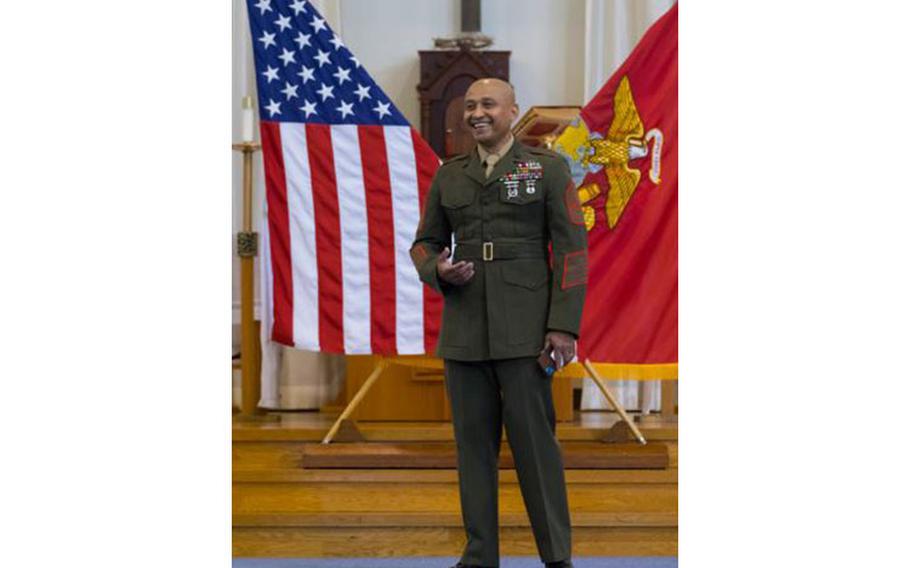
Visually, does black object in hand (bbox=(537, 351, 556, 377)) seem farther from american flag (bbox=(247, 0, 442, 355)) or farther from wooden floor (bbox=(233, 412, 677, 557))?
american flag (bbox=(247, 0, 442, 355))

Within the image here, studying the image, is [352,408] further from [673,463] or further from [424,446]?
[673,463]

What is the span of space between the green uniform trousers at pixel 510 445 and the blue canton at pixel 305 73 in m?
Answer: 1.71

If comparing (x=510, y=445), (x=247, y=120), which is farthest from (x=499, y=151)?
(x=247, y=120)

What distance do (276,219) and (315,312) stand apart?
401mm

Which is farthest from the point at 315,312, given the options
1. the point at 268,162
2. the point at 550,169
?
the point at 550,169

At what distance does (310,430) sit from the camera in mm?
4383

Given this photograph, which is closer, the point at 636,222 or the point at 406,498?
the point at 406,498

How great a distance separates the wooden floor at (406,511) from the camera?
3.32 meters

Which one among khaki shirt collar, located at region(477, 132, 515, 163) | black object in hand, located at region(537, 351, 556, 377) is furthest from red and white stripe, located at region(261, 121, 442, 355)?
black object in hand, located at region(537, 351, 556, 377)

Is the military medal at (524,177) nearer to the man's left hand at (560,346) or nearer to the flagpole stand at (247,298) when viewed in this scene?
the man's left hand at (560,346)

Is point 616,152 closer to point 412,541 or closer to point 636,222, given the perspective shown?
point 636,222

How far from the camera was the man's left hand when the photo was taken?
8.58 ft

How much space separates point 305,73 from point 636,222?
56.0 inches

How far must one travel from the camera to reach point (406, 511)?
3.40m
